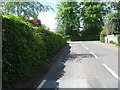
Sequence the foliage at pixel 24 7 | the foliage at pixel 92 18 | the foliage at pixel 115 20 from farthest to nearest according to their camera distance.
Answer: the foliage at pixel 92 18 → the foliage at pixel 115 20 → the foliage at pixel 24 7

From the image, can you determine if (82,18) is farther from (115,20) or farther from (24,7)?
(24,7)

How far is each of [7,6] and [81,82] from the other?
8.53 meters

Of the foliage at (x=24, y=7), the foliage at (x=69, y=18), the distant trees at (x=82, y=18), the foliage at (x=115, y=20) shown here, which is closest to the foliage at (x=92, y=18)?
the distant trees at (x=82, y=18)

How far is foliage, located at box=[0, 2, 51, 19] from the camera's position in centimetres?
1188

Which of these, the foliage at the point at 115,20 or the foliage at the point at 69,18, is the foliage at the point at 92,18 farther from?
the foliage at the point at 115,20

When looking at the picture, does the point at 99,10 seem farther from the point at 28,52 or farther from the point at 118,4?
the point at 28,52

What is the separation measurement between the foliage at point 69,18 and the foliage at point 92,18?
239cm

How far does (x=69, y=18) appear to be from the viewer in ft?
190

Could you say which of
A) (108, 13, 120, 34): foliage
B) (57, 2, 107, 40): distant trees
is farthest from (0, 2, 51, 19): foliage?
(57, 2, 107, 40): distant trees

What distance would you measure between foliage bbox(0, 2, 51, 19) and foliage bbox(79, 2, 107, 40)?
44.2 m

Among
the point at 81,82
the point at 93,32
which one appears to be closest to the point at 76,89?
the point at 81,82

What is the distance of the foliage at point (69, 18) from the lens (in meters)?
57.5

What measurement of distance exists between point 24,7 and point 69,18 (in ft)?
153

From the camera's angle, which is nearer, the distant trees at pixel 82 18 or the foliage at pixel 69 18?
the distant trees at pixel 82 18
